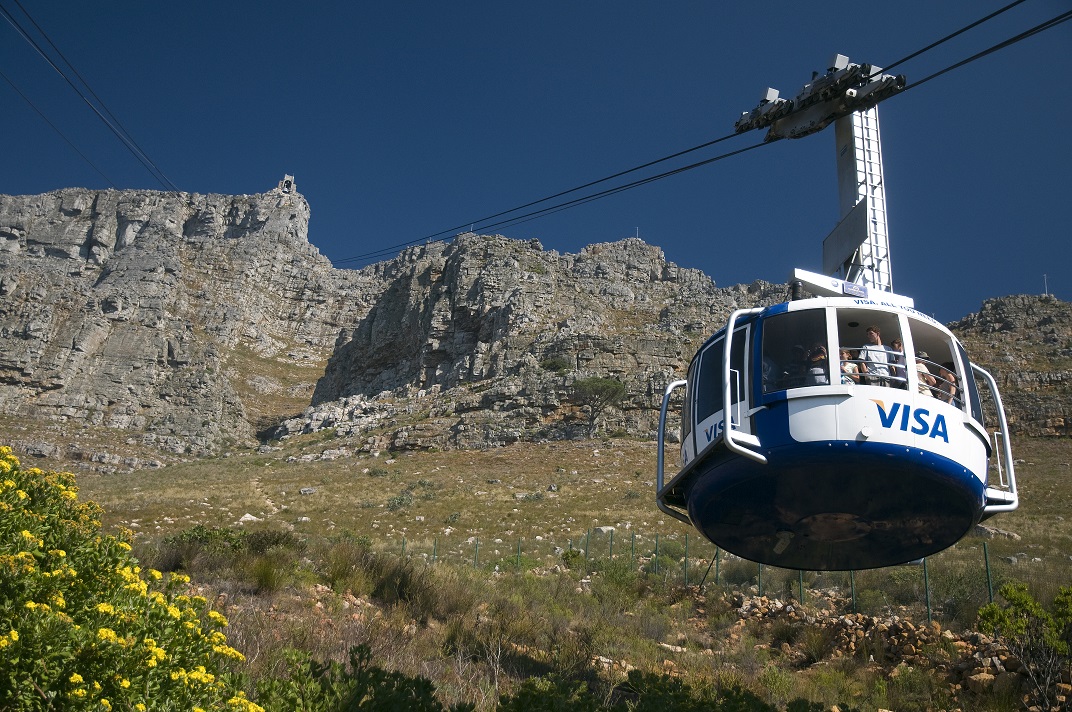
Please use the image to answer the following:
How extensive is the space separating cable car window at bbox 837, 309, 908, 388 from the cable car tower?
16 mm

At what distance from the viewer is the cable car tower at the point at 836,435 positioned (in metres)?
6.88

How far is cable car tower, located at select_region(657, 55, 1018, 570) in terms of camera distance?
22.6 feet

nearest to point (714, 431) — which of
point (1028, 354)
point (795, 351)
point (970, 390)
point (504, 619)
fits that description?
point (795, 351)

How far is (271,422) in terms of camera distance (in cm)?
10212

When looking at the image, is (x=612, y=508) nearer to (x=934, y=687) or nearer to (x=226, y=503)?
(x=226, y=503)

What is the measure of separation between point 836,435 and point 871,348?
106 centimetres

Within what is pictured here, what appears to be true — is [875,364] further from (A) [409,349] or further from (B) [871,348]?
(A) [409,349]

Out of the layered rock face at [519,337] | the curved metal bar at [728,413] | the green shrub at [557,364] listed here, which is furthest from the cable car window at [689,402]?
the green shrub at [557,364]

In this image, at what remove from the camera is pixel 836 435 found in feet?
22.2

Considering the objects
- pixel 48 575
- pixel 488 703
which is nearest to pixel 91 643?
pixel 48 575

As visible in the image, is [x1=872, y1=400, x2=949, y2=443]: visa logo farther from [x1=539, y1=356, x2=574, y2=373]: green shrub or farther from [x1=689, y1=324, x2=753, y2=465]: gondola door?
[x1=539, y1=356, x2=574, y2=373]: green shrub

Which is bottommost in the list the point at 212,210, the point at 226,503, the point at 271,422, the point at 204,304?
the point at 226,503

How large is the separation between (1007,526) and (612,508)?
14.5m

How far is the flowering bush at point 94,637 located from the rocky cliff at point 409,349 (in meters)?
47.7
